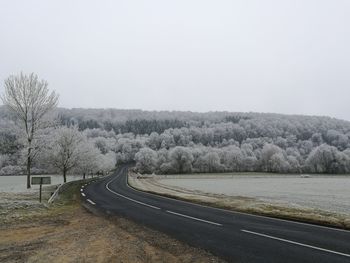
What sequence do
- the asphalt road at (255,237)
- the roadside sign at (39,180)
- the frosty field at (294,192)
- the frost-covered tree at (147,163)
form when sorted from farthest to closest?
the frost-covered tree at (147,163), the frosty field at (294,192), the roadside sign at (39,180), the asphalt road at (255,237)

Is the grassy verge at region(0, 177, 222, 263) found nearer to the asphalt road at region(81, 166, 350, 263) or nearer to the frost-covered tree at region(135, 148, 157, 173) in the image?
the asphalt road at region(81, 166, 350, 263)

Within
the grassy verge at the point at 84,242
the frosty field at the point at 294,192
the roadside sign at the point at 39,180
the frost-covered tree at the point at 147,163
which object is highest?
the roadside sign at the point at 39,180

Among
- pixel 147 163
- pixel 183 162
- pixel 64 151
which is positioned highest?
pixel 64 151

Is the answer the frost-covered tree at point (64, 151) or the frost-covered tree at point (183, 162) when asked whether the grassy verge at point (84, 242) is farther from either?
the frost-covered tree at point (183, 162)

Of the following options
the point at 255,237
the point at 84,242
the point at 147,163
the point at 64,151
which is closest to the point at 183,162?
the point at 147,163

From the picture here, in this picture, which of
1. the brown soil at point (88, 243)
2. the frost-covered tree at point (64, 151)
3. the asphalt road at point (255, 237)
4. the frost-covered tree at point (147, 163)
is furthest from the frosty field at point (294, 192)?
the frost-covered tree at point (147, 163)

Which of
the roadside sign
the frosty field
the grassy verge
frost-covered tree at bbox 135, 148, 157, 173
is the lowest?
frost-covered tree at bbox 135, 148, 157, 173

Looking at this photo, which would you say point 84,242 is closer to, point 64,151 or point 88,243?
point 88,243

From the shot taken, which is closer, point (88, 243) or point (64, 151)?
point (88, 243)

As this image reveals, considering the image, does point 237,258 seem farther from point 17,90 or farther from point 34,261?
point 17,90

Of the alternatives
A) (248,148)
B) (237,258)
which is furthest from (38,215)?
(248,148)

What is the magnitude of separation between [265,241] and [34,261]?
7467 millimetres

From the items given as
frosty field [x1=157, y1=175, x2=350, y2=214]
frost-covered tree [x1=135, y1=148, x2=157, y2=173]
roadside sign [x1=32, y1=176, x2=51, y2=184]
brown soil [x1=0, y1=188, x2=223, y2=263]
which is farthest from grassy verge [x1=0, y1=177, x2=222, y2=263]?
frost-covered tree [x1=135, y1=148, x2=157, y2=173]

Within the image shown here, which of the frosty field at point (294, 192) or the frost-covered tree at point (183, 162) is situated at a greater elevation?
the frosty field at point (294, 192)
